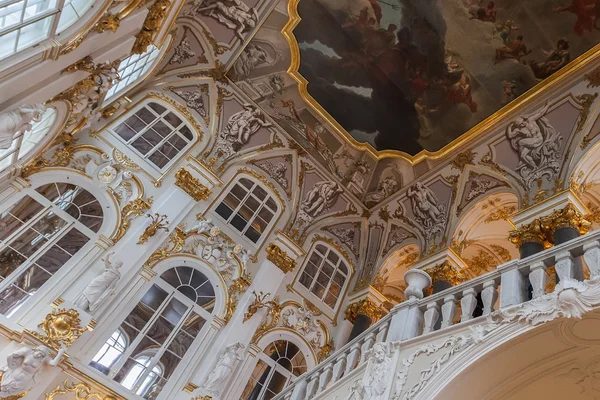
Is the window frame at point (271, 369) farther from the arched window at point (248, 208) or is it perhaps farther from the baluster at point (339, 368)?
the baluster at point (339, 368)

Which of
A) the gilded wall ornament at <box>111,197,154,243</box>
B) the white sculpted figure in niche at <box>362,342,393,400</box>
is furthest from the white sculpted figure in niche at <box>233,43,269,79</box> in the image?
the white sculpted figure in niche at <box>362,342,393,400</box>

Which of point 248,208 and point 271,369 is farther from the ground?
point 248,208

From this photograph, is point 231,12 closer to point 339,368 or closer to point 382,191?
point 382,191

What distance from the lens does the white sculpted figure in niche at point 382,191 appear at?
15.1 metres

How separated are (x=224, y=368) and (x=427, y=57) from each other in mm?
9124

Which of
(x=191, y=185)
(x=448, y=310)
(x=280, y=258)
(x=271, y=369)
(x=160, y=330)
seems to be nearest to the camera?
(x=448, y=310)

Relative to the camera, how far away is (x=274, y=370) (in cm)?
1191

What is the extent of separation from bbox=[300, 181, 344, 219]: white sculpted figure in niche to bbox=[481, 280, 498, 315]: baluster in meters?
8.76

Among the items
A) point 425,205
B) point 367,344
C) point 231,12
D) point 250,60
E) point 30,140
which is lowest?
point 367,344

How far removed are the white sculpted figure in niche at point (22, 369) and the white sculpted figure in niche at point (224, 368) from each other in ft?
9.80

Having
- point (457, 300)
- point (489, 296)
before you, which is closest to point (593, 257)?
point (489, 296)

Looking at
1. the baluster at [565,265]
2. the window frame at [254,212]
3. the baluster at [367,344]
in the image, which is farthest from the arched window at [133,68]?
the baluster at [565,265]

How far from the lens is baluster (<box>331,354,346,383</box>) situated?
7227 millimetres

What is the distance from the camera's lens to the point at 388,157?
14969 mm
